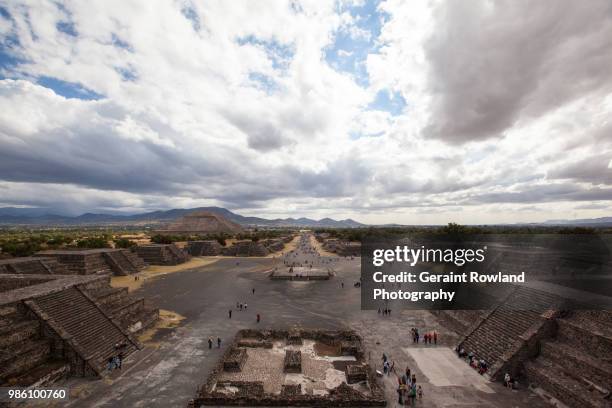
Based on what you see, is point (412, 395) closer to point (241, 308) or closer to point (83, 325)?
point (241, 308)

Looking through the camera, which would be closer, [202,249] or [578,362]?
[578,362]

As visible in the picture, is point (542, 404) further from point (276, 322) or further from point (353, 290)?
point (353, 290)

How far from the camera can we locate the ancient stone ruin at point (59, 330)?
15.1 meters

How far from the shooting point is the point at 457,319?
24109 millimetres

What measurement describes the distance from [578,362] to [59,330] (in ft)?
88.6

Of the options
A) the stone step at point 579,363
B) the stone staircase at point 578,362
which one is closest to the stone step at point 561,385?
the stone staircase at point 578,362

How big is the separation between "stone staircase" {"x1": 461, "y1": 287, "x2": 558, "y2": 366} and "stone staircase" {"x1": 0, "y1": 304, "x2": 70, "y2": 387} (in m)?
23.8

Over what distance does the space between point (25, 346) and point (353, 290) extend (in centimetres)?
3088

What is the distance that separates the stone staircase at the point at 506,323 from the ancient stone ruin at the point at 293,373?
7414 millimetres

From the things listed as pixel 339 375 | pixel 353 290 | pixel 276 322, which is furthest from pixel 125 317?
pixel 353 290

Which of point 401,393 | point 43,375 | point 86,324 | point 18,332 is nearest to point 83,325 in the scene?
point 86,324

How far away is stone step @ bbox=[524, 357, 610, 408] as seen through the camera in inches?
519

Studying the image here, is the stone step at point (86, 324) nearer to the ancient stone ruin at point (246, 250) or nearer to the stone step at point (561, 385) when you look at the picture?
the stone step at point (561, 385)

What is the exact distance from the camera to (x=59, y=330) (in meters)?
16.8
